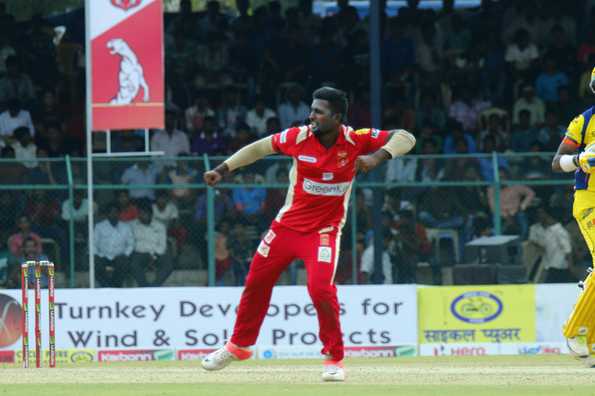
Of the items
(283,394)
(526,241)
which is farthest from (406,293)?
(283,394)

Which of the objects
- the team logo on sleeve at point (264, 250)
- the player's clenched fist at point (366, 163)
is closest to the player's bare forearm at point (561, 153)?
the player's clenched fist at point (366, 163)

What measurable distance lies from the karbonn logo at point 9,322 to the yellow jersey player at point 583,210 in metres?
7.01

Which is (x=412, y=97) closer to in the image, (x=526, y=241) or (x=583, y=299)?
(x=526, y=241)

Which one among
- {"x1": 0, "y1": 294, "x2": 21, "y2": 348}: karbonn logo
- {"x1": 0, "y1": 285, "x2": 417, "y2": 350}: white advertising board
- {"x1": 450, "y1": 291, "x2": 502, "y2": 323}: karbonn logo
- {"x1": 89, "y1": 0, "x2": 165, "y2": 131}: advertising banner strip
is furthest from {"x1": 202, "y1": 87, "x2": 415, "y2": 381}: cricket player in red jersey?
{"x1": 89, "y1": 0, "x2": 165, "y2": 131}: advertising banner strip

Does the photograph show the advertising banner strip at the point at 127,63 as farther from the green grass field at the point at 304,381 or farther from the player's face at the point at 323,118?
the player's face at the point at 323,118

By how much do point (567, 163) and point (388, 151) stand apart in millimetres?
1542

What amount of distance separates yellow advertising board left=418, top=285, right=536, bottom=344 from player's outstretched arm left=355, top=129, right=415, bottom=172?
Result: 248 inches

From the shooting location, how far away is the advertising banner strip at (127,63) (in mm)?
17938

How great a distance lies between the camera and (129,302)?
1692cm

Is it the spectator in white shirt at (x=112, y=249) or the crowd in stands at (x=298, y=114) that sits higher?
the crowd in stands at (x=298, y=114)

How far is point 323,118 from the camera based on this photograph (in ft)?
35.1

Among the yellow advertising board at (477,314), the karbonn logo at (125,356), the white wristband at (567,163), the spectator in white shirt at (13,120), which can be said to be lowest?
the karbonn logo at (125,356)

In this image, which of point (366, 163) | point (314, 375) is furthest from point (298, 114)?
point (366, 163)

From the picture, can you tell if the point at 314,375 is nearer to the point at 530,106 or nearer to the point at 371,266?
the point at 371,266
